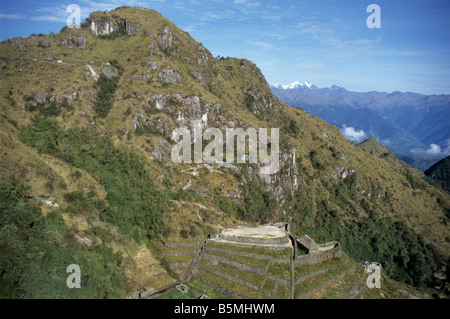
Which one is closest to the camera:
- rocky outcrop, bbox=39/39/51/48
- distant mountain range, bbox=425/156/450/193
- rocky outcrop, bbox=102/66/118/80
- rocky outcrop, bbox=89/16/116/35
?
rocky outcrop, bbox=102/66/118/80

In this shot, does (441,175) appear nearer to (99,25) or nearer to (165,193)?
(165,193)

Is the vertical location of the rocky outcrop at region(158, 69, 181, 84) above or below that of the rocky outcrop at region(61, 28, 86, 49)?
below

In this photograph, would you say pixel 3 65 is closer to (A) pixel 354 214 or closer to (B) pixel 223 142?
(B) pixel 223 142

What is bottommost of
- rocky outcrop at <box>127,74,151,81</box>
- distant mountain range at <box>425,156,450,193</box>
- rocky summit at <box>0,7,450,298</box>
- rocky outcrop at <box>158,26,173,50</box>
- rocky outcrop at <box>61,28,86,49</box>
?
distant mountain range at <box>425,156,450,193</box>

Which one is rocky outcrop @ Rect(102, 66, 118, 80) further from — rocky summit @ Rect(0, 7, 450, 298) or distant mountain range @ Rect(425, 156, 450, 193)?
distant mountain range @ Rect(425, 156, 450, 193)

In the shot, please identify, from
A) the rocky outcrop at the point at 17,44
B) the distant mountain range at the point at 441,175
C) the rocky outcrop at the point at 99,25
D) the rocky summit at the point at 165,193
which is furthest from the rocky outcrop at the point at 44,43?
the distant mountain range at the point at 441,175

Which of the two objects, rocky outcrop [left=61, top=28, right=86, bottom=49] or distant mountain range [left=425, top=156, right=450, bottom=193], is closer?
rocky outcrop [left=61, top=28, right=86, bottom=49]

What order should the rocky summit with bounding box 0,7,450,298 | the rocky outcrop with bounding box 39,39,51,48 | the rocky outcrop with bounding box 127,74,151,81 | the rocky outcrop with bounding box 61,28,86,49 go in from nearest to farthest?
the rocky summit with bounding box 0,7,450,298
the rocky outcrop with bounding box 127,74,151,81
the rocky outcrop with bounding box 39,39,51,48
the rocky outcrop with bounding box 61,28,86,49

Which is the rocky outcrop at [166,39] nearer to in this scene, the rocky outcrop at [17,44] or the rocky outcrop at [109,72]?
the rocky outcrop at [109,72]

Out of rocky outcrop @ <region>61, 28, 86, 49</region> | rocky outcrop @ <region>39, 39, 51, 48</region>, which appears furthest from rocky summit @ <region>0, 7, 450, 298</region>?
rocky outcrop @ <region>61, 28, 86, 49</region>

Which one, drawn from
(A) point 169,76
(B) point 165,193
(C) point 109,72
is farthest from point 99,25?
(B) point 165,193

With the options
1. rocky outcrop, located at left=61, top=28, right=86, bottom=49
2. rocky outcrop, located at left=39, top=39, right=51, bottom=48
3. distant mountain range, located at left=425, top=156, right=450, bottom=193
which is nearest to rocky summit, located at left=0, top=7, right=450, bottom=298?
rocky outcrop, located at left=39, top=39, right=51, bottom=48
